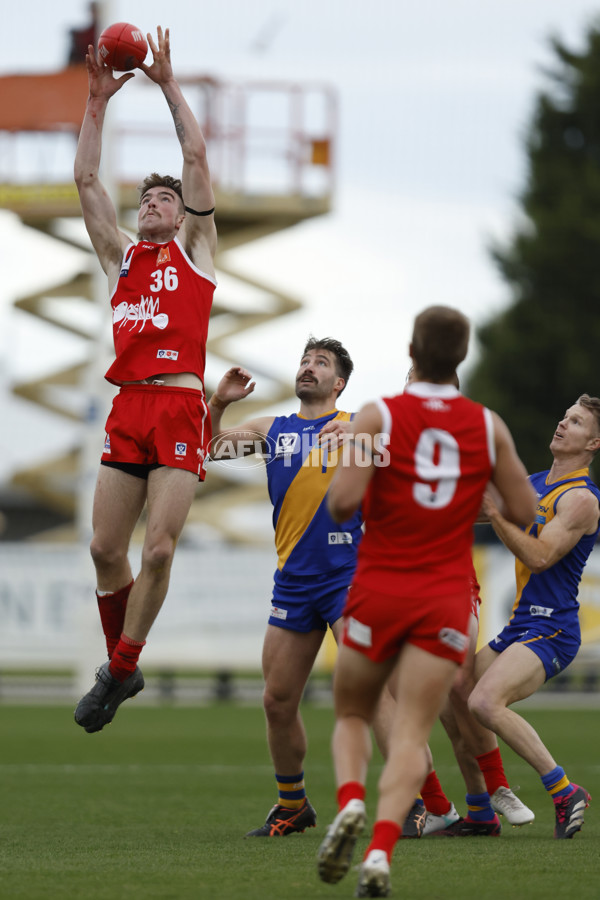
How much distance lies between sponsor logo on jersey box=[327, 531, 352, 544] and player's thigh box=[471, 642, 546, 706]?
1.16 meters

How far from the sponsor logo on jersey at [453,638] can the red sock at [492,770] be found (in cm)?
312

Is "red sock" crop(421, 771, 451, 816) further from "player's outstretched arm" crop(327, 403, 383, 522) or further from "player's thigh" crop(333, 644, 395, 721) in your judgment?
"player's outstretched arm" crop(327, 403, 383, 522)

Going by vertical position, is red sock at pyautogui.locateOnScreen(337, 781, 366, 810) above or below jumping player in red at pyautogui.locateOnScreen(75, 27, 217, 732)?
below

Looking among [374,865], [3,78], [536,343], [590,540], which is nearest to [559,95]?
[536,343]

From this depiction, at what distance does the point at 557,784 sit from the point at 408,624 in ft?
9.95

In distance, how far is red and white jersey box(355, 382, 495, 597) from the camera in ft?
19.2

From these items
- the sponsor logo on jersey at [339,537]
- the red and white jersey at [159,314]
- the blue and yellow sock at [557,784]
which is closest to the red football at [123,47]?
the red and white jersey at [159,314]

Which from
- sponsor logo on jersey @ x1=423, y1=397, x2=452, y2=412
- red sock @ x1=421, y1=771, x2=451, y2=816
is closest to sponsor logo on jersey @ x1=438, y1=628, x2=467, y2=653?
sponsor logo on jersey @ x1=423, y1=397, x2=452, y2=412

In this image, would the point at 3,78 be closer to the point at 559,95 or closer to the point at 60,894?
the point at 559,95

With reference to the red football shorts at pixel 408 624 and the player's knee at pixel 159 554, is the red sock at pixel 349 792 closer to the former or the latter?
the red football shorts at pixel 408 624

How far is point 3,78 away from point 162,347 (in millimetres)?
18554

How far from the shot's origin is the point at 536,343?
3584 centimetres

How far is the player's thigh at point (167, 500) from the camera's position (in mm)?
7762

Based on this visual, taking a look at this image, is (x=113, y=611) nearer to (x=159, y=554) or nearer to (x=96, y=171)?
(x=159, y=554)
